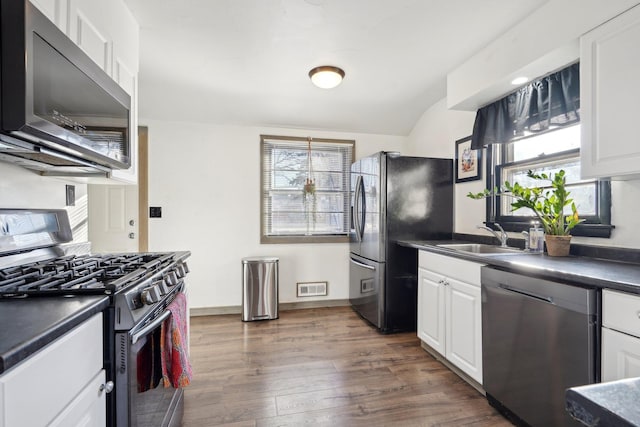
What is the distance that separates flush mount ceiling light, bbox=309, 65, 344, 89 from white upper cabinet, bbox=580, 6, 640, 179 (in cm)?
163

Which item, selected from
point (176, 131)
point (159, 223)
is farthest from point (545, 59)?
point (159, 223)

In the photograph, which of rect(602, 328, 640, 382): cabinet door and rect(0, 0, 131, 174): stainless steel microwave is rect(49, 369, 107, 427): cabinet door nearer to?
rect(0, 0, 131, 174): stainless steel microwave

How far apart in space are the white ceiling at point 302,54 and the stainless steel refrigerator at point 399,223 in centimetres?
75

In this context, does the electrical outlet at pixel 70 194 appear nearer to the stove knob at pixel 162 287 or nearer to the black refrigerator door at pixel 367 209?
the stove knob at pixel 162 287

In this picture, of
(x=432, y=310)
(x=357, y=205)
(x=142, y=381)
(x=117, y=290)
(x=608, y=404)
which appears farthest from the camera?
(x=357, y=205)

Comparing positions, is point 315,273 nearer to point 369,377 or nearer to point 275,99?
point 369,377

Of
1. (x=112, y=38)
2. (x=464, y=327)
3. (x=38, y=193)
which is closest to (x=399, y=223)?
(x=464, y=327)

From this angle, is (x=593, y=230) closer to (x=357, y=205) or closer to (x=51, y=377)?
(x=357, y=205)

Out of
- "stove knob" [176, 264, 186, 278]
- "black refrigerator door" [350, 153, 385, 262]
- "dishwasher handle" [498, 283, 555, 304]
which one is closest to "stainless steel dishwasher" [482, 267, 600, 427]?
"dishwasher handle" [498, 283, 555, 304]

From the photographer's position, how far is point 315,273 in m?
3.71

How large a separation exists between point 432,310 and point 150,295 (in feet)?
6.59

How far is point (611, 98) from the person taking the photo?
1464 millimetres

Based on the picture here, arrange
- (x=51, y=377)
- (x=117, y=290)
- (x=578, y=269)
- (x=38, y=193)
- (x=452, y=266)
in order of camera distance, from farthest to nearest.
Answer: (x=452, y=266), (x=38, y=193), (x=578, y=269), (x=117, y=290), (x=51, y=377)

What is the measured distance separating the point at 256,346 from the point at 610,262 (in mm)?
2552
